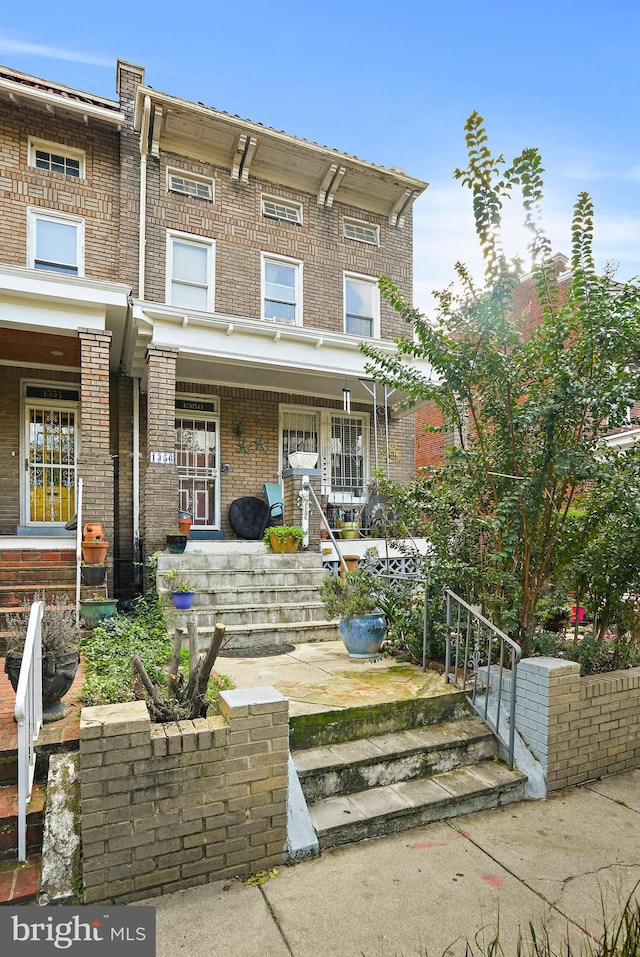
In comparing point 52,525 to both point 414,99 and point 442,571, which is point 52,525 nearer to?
point 442,571

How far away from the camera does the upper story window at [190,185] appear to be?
9.71 m

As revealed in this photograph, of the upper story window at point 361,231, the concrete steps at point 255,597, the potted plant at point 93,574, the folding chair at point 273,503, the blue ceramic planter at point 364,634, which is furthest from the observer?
the upper story window at point 361,231

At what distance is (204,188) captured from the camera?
10.1m

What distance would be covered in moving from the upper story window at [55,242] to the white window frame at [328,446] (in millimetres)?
4261

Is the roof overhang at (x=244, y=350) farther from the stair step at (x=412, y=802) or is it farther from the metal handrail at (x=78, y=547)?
the stair step at (x=412, y=802)

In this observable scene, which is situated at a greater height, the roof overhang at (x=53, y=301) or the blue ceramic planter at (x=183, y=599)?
the roof overhang at (x=53, y=301)

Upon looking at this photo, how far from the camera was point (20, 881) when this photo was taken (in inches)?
95.7

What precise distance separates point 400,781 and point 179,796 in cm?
147

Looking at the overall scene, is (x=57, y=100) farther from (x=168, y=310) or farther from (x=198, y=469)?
(x=198, y=469)

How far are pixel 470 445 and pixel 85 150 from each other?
8578 mm

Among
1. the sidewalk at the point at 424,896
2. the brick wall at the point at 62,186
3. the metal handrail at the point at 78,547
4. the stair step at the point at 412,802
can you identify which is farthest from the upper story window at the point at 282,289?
the sidewalk at the point at 424,896

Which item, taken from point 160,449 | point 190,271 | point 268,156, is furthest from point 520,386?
point 268,156

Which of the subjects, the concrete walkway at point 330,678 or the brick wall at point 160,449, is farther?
the brick wall at point 160,449

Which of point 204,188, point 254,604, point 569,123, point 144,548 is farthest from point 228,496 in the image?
point 569,123
